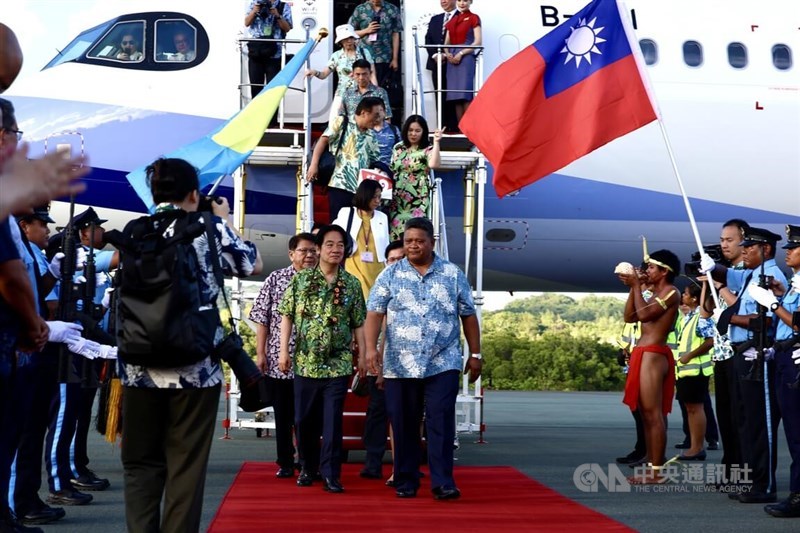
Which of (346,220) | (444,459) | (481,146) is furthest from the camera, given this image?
(346,220)

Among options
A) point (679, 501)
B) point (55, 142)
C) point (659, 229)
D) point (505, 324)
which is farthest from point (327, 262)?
point (505, 324)

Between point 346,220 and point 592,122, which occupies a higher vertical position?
point 592,122

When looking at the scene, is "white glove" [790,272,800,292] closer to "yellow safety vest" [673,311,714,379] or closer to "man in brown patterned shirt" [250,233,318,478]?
"man in brown patterned shirt" [250,233,318,478]

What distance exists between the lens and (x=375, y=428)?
9.45 m

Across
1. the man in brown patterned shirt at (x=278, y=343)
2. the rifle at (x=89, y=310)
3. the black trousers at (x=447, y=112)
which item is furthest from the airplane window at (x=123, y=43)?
the rifle at (x=89, y=310)

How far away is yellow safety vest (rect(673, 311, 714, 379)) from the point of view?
11.3 meters

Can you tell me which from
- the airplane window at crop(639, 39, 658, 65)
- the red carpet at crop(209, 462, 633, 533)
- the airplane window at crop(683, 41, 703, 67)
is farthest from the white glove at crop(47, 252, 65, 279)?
the airplane window at crop(683, 41, 703, 67)

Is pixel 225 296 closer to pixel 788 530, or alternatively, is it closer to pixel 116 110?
pixel 788 530

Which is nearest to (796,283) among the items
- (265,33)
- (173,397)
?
(173,397)

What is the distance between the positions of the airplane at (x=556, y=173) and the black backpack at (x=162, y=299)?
705 centimetres

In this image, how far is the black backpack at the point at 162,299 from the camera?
17.1 feet

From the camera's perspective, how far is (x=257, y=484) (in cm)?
890

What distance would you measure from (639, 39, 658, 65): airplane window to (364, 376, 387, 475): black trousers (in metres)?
6.20

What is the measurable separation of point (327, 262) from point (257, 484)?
5.50 feet
